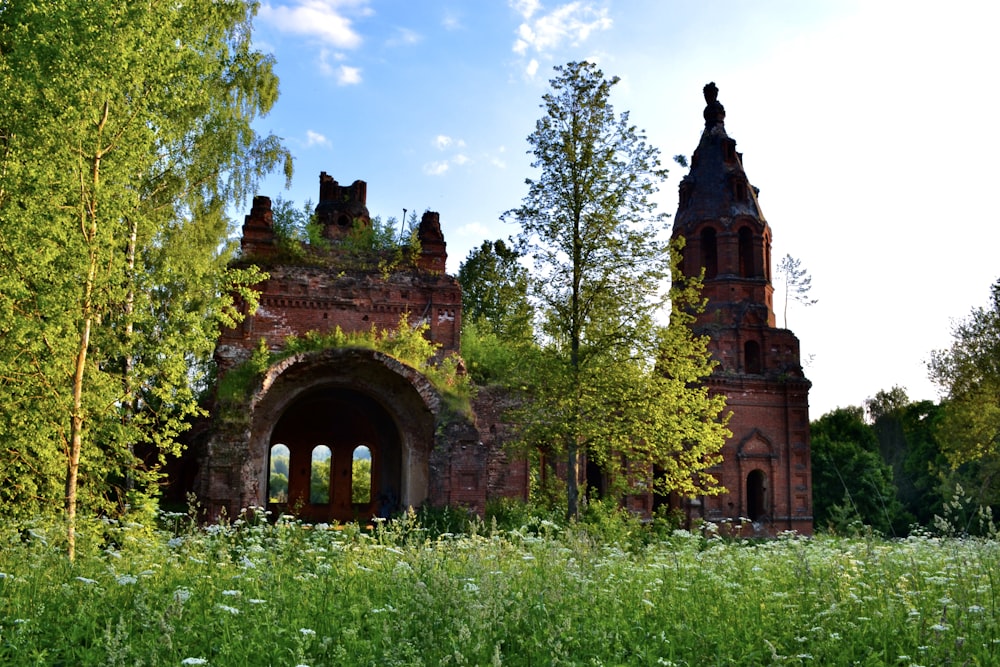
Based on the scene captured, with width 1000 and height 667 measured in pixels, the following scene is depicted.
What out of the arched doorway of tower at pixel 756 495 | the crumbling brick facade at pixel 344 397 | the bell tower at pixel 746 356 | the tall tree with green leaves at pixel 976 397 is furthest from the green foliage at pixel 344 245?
the tall tree with green leaves at pixel 976 397

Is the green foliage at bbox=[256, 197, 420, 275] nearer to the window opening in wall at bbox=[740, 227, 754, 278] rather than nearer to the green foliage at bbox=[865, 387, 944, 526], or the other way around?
the window opening in wall at bbox=[740, 227, 754, 278]

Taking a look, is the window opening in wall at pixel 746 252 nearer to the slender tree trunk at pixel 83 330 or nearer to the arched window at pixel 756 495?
the arched window at pixel 756 495

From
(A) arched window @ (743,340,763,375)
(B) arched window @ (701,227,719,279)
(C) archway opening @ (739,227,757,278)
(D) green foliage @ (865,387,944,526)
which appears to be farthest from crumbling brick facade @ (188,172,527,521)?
(D) green foliage @ (865,387,944,526)

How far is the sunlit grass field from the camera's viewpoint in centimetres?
499

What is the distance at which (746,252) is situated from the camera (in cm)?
2761

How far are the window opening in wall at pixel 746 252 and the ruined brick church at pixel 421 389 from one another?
0.05 metres

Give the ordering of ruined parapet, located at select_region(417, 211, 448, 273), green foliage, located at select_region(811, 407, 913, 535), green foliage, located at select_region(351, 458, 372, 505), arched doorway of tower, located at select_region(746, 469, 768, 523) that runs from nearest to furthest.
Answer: ruined parapet, located at select_region(417, 211, 448, 273), arched doorway of tower, located at select_region(746, 469, 768, 523), green foliage, located at select_region(351, 458, 372, 505), green foliage, located at select_region(811, 407, 913, 535)

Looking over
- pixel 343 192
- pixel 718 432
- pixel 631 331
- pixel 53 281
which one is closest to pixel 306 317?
pixel 343 192

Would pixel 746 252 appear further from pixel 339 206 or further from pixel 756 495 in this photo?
pixel 339 206

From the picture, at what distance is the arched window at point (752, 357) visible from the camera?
26344 millimetres

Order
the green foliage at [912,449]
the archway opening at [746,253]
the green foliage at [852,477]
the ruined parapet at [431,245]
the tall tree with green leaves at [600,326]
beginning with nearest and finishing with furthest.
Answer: the tall tree with green leaves at [600,326] < the ruined parapet at [431,245] < the archway opening at [746,253] < the green foliage at [852,477] < the green foliage at [912,449]

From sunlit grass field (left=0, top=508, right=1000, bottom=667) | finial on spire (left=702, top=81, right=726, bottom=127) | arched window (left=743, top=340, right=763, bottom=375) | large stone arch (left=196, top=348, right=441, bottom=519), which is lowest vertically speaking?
sunlit grass field (left=0, top=508, right=1000, bottom=667)

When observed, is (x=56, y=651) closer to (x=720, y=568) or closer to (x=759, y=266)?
(x=720, y=568)

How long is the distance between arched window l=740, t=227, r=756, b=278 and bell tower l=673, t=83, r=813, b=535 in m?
0.04
